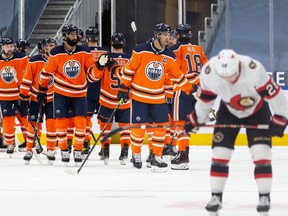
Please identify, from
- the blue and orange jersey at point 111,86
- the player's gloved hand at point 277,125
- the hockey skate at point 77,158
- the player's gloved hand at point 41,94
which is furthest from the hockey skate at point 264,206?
the blue and orange jersey at point 111,86

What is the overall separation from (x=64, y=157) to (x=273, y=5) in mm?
5250

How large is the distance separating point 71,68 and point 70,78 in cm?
9

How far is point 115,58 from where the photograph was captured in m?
8.62

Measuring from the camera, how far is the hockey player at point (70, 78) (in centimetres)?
801

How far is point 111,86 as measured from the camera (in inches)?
343

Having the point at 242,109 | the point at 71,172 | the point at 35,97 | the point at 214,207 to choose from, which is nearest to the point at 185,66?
the point at 71,172

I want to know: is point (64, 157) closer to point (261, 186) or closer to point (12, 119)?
point (12, 119)

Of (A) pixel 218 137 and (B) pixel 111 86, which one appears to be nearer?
(A) pixel 218 137

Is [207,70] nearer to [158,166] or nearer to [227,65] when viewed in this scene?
[227,65]

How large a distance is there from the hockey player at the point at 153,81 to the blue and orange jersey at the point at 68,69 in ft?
2.43

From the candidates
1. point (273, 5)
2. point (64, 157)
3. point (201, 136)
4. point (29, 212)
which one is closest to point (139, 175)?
point (64, 157)

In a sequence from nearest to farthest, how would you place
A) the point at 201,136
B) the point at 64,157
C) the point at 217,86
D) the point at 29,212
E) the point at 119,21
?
the point at 217,86, the point at 29,212, the point at 64,157, the point at 201,136, the point at 119,21

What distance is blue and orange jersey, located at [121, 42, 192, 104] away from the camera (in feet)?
24.3

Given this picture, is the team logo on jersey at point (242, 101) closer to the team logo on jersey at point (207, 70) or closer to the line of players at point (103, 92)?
the team logo on jersey at point (207, 70)
